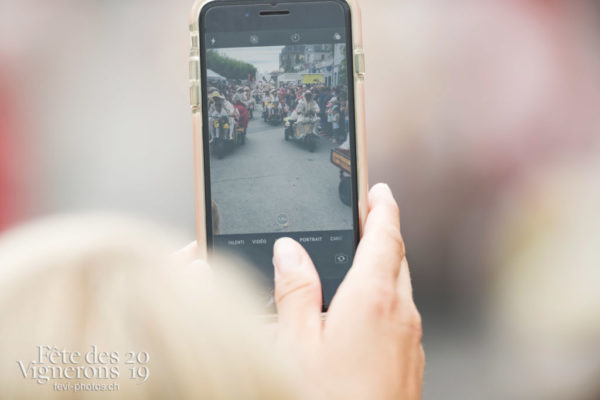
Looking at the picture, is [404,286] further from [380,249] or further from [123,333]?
[123,333]

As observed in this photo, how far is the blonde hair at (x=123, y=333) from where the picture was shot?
0.26 m

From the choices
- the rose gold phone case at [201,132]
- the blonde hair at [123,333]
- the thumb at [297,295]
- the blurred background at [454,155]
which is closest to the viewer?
the blonde hair at [123,333]

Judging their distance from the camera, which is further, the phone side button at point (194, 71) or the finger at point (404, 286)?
the phone side button at point (194, 71)

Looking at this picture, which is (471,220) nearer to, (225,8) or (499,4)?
(499,4)

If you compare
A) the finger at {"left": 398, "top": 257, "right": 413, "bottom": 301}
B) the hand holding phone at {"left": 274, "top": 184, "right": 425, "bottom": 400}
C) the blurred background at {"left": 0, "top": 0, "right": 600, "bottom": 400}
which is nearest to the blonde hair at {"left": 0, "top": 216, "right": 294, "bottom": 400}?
the hand holding phone at {"left": 274, "top": 184, "right": 425, "bottom": 400}

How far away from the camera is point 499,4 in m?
0.98

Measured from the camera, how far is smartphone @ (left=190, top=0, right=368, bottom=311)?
54cm

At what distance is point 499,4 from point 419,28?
0.17 meters

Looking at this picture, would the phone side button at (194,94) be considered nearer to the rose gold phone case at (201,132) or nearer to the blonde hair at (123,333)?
the rose gold phone case at (201,132)

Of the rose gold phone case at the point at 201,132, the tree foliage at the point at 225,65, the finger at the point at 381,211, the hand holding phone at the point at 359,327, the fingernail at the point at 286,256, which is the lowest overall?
the hand holding phone at the point at 359,327

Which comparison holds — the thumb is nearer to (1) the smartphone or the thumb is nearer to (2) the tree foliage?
(1) the smartphone

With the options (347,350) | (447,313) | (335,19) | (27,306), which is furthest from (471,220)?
(27,306)

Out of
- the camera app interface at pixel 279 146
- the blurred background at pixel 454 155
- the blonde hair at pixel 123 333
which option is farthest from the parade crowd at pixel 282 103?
the blurred background at pixel 454 155

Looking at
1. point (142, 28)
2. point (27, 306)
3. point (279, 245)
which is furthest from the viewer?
point (142, 28)
